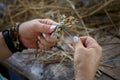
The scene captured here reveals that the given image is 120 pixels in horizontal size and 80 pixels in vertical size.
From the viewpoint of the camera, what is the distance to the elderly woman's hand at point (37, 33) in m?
1.00

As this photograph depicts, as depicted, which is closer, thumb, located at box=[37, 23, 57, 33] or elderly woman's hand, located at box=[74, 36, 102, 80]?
elderly woman's hand, located at box=[74, 36, 102, 80]

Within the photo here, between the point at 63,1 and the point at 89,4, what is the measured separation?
0.18 m

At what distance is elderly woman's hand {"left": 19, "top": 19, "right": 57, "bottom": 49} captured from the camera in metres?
1.00

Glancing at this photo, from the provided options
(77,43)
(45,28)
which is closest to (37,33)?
(45,28)

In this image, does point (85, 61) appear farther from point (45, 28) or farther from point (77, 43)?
point (45, 28)

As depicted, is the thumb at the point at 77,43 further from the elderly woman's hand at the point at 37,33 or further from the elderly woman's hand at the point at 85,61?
the elderly woman's hand at the point at 37,33

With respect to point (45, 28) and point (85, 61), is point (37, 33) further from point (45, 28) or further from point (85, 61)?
point (85, 61)

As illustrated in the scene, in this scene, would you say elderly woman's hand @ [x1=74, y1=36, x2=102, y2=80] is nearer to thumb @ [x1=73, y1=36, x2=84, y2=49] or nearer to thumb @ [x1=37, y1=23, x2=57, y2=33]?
thumb @ [x1=73, y1=36, x2=84, y2=49]

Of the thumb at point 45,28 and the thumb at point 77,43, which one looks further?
the thumb at point 45,28

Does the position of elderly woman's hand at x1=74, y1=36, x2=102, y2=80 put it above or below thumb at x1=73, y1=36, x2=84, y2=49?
below

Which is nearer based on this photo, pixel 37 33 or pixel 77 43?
pixel 77 43

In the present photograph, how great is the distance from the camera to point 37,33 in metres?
1.07

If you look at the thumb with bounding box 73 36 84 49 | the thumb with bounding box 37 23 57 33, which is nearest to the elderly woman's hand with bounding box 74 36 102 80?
the thumb with bounding box 73 36 84 49

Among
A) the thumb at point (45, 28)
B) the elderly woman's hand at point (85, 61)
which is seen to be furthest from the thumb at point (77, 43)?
the thumb at point (45, 28)
